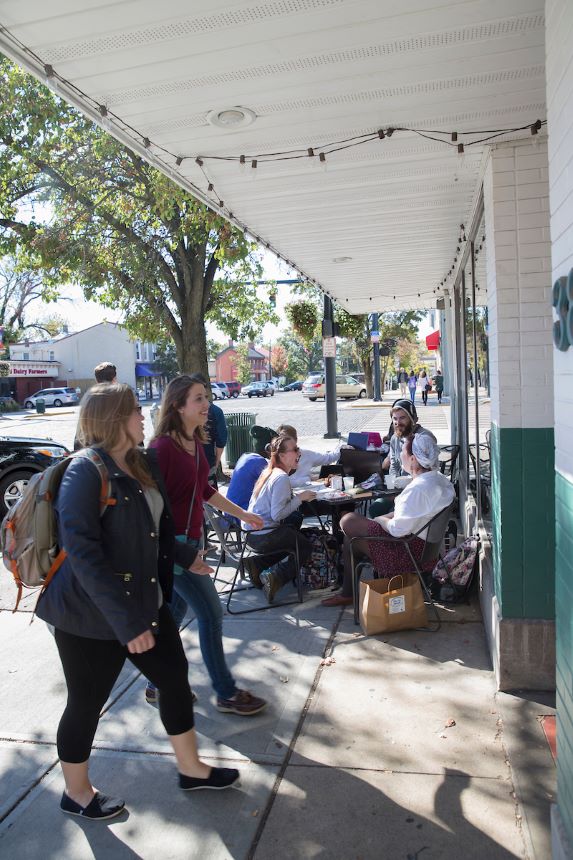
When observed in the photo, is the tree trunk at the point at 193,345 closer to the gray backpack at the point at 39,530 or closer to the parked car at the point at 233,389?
the gray backpack at the point at 39,530

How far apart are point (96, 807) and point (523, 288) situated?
10.8 feet

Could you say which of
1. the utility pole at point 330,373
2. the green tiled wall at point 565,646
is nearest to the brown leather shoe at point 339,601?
the green tiled wall at point 565,646

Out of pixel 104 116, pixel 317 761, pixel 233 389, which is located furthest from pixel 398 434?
pixel 233 389

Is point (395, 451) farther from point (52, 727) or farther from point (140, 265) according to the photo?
point (140, 265)

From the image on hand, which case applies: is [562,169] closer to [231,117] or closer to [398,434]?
[231,117]

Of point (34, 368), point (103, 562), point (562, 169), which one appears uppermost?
point (34, 368)

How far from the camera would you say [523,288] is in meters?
3.74

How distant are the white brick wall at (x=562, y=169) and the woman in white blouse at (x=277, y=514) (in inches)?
125

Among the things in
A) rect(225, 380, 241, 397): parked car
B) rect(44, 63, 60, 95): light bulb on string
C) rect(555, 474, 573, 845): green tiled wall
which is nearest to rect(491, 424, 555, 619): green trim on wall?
rect(555, 474, 573, 845): green tiled wall

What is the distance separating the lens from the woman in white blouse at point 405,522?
4691 mm

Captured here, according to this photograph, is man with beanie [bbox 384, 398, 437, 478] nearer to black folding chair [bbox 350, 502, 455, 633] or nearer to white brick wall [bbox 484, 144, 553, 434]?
black folding chair [bbox 350, 502, 455, 633]

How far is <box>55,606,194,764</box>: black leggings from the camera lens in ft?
8.70

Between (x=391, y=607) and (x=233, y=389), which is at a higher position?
(x=233, y=389)

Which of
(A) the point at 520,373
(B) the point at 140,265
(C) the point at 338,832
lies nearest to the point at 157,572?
(C) the point at 338,832
